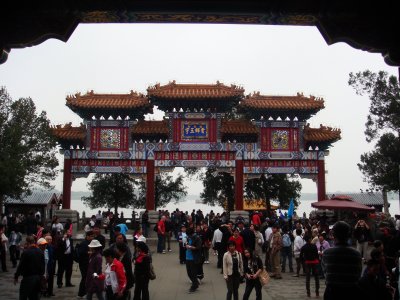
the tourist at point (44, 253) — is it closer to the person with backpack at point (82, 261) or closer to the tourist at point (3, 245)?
the person with backpack at point (82, 261)

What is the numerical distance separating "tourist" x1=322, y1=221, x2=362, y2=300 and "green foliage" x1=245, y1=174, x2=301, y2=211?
33.3 meters

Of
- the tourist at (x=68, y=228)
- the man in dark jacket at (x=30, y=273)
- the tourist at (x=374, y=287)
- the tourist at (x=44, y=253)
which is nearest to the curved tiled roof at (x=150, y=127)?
the tourist at (x=68, y=228)

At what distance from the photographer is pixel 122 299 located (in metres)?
8.77

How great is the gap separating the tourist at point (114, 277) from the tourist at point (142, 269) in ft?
5.36

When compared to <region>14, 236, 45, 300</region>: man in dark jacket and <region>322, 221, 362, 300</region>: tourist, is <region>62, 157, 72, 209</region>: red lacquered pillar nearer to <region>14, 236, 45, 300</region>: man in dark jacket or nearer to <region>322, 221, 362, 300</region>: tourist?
<region>14, 236, 45, 300</region>: man in dark jacket

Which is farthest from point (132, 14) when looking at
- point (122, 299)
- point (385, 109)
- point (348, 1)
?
point (385, 109)

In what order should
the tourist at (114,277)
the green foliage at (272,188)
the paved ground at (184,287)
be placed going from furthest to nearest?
1. the green foliage at (272,188)
2. the paved ground at (184,287)
3. the tourist at (114,277)

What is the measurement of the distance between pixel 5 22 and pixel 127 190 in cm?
3581

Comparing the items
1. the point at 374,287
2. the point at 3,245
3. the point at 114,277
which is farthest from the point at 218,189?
the point at 374,287

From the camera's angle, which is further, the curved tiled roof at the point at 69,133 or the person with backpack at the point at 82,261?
the curved tiled roof at the point at 69,133

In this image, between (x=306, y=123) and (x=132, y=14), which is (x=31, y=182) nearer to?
(x=306, y=123)

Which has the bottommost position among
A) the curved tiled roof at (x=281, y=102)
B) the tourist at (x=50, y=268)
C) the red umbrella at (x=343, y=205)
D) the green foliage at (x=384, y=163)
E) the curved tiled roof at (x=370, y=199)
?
the tourist at (x=50, y=268)

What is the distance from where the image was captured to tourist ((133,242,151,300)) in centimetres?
1059

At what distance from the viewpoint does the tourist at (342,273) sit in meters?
5.77
